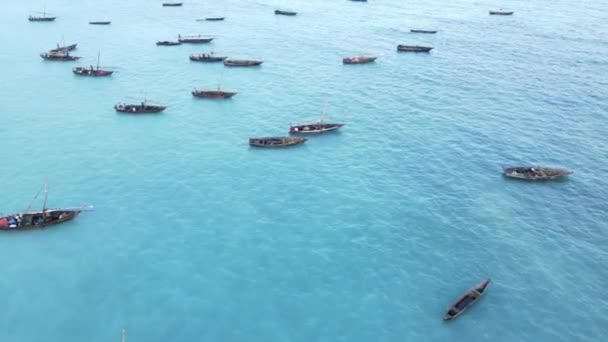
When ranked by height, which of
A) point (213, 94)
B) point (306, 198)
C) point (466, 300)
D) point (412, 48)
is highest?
point (412, 48)

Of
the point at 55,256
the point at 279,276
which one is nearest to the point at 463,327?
the point at 279,276

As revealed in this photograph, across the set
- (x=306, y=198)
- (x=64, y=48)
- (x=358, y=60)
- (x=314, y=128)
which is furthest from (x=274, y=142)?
(x=64, y=48)

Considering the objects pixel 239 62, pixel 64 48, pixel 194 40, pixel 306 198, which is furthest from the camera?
pixel 194 40

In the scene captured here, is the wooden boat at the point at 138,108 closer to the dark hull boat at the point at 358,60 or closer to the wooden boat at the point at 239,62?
the wooden boat at the point at 239,62

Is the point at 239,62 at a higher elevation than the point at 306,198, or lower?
higher

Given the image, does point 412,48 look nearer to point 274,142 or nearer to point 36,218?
point 274,142

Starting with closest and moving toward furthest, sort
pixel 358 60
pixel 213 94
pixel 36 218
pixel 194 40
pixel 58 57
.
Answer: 1. pixel 36 218
2. pixel 213 94
3. pixel 58 57
4. pixel 358 60
5. pixel 194 40
